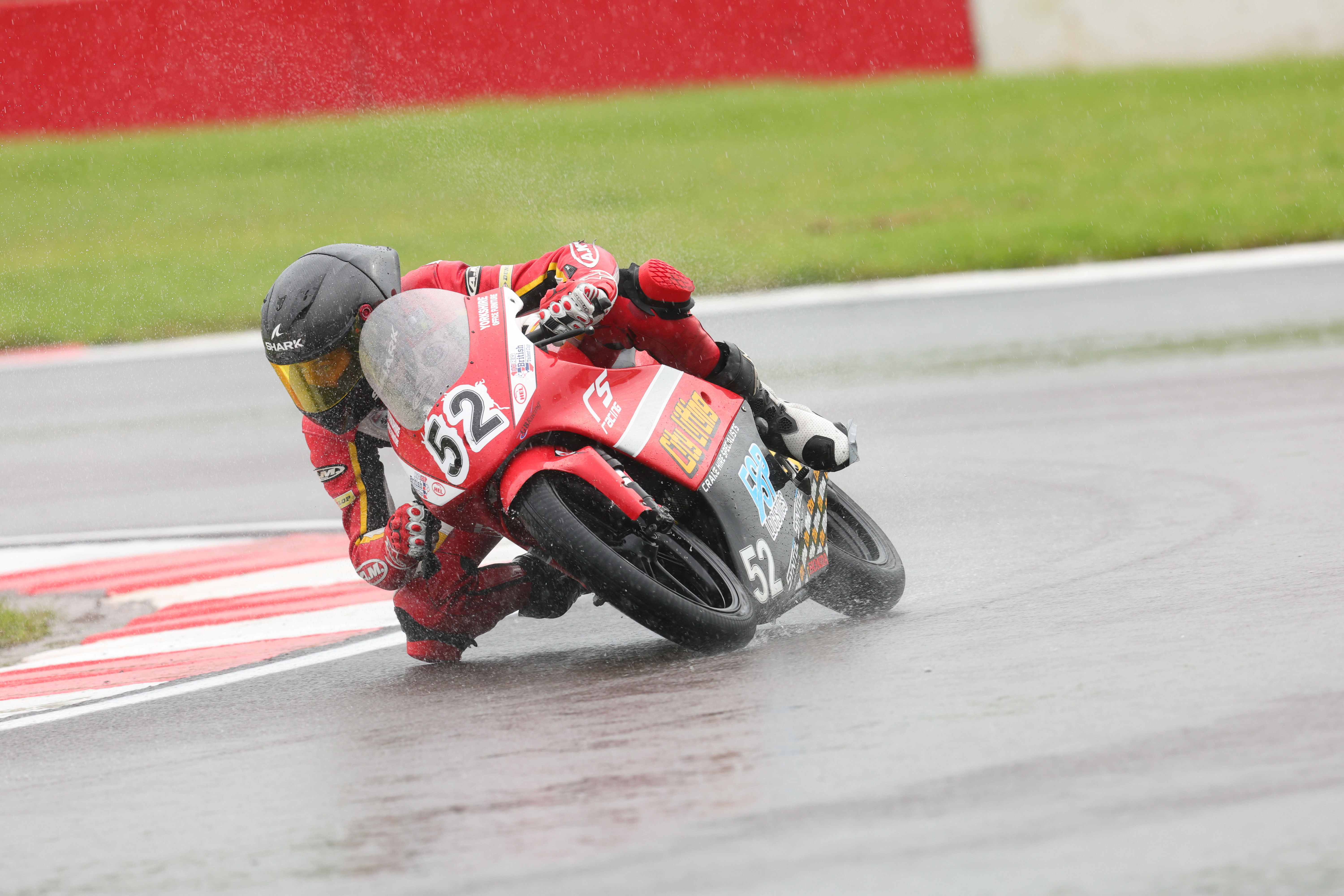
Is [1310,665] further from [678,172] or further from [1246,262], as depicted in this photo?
[678,172]

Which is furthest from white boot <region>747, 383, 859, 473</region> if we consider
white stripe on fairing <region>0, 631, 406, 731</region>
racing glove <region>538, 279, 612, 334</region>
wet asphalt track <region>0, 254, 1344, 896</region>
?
white stripe on fairing <region>0, 631, 406, 731</region>

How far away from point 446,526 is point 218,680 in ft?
3.04

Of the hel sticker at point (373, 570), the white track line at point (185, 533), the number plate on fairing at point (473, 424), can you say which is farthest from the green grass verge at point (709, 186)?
the number plate on fairing at point (473, 424)

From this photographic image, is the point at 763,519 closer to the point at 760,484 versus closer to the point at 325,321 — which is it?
the point at 760,484

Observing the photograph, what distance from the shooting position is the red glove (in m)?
4.99

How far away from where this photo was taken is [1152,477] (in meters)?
7.39

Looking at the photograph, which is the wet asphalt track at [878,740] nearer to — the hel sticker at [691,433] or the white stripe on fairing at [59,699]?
the white stripe on fairing at [59,699]

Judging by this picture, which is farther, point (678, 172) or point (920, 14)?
point (920, 14)

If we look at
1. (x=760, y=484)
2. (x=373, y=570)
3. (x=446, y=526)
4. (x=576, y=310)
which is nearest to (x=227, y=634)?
(x=373, y=570)

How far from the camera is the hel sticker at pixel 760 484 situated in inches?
194

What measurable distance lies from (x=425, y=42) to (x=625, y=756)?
827 inches

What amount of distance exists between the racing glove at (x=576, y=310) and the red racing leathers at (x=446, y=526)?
16 cm

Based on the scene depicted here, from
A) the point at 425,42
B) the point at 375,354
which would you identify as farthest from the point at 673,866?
the point at 425,42

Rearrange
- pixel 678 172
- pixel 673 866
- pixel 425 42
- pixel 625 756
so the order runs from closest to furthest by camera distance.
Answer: pixel 673 866
pixel 625 756
pixel 678 172
pixel 425 42
